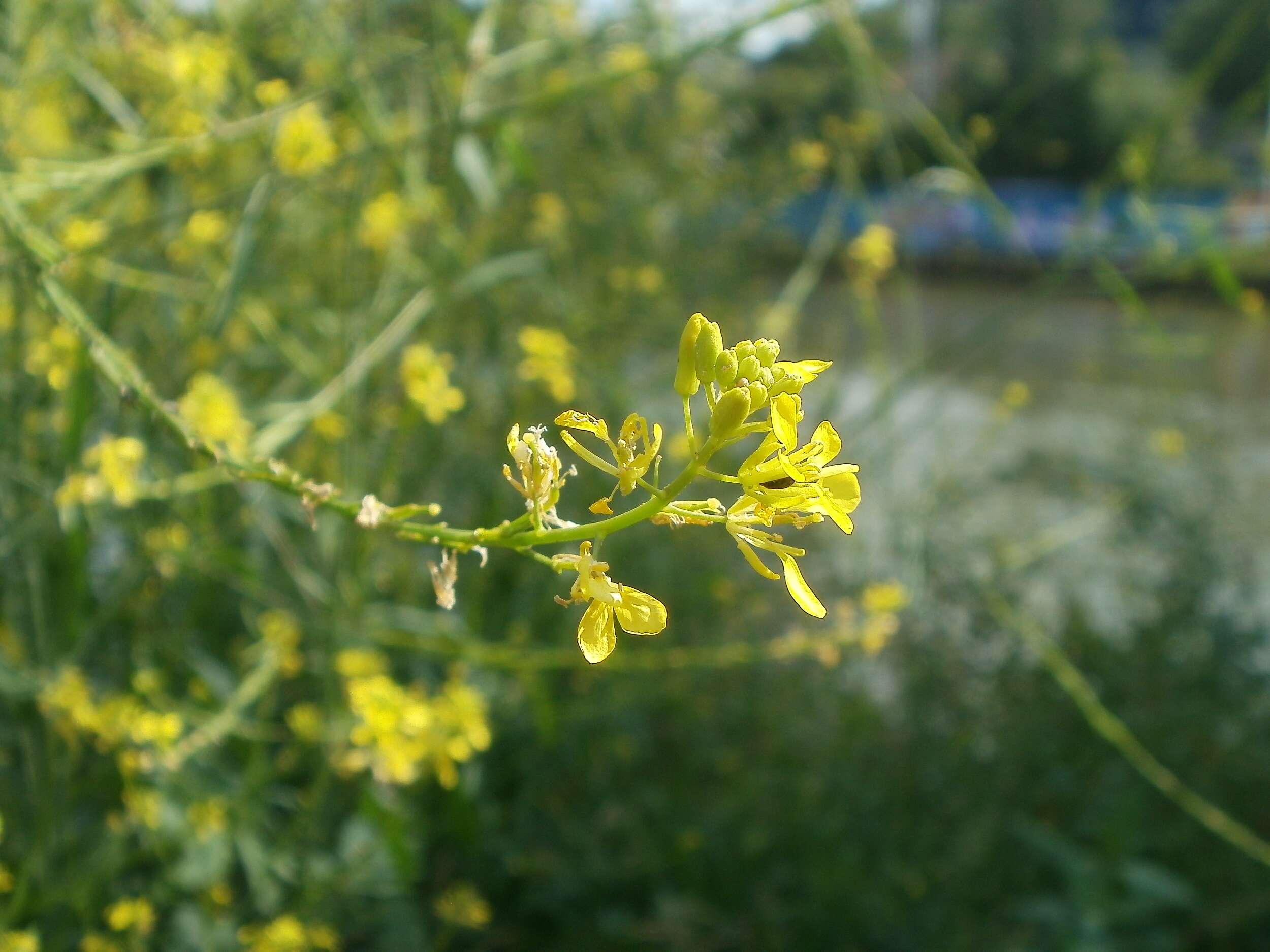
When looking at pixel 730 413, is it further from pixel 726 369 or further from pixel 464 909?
pixel 464 909

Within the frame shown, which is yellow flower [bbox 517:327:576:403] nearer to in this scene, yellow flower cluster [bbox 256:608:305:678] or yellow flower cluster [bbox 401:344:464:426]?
yellow flower cluster [bbox 401:344:464:426]

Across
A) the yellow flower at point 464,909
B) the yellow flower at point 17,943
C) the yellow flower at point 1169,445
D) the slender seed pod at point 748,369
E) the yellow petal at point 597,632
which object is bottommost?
the yellow flower at point 17,943

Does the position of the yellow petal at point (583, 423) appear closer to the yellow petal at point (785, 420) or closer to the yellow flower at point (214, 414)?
the yellow petal at point (785, 420)

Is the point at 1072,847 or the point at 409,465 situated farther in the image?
the point at 409,465

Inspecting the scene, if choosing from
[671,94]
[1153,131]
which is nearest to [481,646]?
[1153,131]

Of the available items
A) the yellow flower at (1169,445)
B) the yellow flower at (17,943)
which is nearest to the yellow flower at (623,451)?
the yellow flower at (17,943)

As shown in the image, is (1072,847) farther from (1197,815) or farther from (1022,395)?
(1022,395)

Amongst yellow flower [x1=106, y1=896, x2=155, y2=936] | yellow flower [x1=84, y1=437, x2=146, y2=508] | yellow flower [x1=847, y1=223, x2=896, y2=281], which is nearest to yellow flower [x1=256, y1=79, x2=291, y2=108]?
yellow flower [x1=84, y1=437, x2=146, y2=508]
